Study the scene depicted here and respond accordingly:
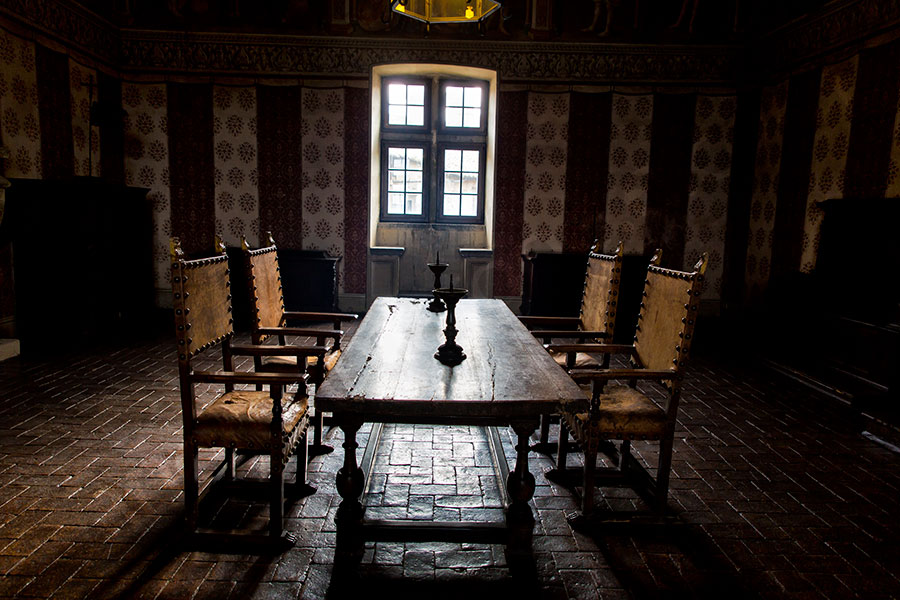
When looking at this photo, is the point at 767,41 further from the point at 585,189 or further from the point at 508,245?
the point at 508,245

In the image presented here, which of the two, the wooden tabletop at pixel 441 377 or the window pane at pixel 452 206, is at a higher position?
the window pane at pixel 452 206

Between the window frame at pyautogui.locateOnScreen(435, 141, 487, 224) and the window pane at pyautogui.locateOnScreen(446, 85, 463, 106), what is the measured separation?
1.98 feet

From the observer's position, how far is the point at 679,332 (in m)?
2.59

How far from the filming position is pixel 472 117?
28.2 feet

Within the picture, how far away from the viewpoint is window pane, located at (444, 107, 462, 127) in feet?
28.1

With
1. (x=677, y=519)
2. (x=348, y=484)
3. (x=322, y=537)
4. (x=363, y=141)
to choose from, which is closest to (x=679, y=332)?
(x=677, y=519)

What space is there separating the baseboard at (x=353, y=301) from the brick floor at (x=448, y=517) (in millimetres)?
4287

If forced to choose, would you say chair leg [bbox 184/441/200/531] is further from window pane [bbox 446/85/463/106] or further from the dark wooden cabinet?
window pane [bbox 446/85/463/106]

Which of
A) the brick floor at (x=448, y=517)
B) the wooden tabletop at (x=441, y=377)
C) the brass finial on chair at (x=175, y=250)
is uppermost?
the brass finial on chair at (x=175, y=250)

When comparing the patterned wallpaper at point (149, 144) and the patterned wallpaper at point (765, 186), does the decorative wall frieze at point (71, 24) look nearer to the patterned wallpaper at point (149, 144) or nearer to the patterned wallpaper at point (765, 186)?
the patterned wallpaper at point (149, 144)

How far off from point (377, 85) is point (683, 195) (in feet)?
15.6

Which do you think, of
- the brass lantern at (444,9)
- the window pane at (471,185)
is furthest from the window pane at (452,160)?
the brass lantern at (444,9)

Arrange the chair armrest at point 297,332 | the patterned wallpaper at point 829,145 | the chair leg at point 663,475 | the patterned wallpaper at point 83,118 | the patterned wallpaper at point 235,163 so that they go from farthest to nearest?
1. the patterned wallpaper at point 235,163
2. the patterned wallpaper at point 83,118
3. the patterned wallpaper at point 829,145
4. the chair armrest at point 297,332
5. the chair leg at point 663,475

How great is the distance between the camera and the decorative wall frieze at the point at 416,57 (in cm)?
779
